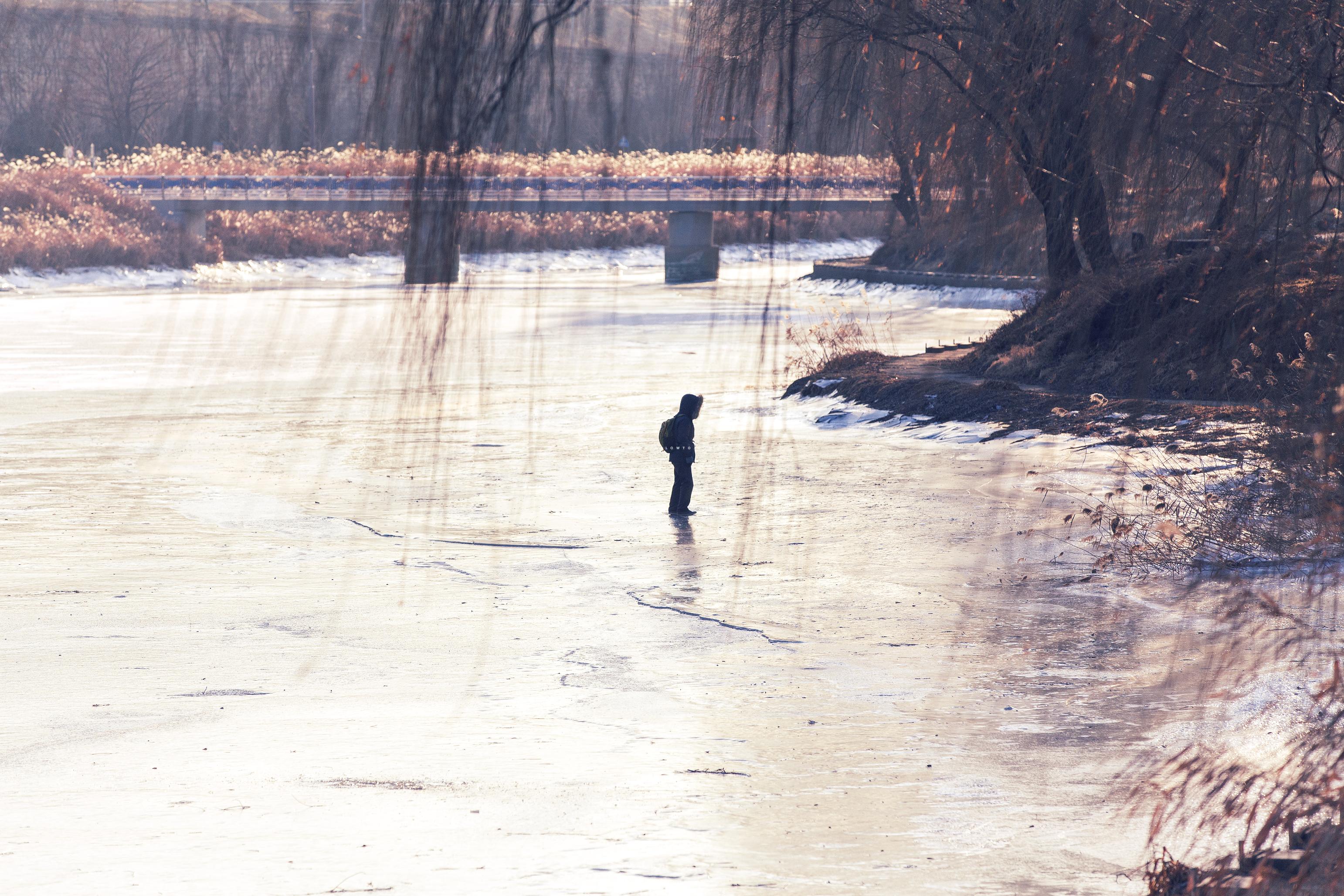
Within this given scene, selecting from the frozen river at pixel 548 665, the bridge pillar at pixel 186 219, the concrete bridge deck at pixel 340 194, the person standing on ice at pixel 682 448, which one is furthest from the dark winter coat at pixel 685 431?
the bridge pillar at pixel 186 219

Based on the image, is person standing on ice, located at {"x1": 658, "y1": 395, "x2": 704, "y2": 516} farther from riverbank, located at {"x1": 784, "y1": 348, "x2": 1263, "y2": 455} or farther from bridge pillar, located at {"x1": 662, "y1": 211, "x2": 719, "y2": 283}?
bridge pillar, located at {"x1": 662, "y1": 211, "x2": 719, "y2": 283}

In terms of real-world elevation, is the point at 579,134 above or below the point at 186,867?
above

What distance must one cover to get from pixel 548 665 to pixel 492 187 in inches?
160

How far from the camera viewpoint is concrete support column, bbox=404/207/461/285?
4.76 m

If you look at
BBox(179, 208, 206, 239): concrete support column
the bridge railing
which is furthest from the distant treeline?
BBox(179, 208, 206, 239): concrete support column

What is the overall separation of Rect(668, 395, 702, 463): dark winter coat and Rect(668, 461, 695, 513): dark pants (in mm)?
103

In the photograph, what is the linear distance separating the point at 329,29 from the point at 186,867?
9.86 feet

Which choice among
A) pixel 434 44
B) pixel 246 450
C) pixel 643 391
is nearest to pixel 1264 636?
pixel 434 44

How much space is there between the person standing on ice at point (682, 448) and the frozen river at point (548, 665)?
10.3 inches

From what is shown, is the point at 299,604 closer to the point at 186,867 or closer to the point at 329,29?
the point at 186,867

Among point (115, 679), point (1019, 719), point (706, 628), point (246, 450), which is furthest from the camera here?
point (246, 450)

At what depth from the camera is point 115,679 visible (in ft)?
26.9

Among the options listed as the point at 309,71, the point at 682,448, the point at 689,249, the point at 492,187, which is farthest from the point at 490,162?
the point at 689,249

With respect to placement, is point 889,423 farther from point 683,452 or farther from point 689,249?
point 689,249
